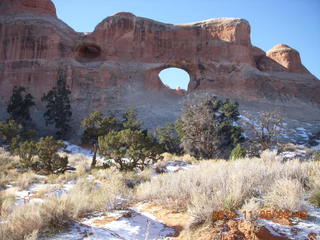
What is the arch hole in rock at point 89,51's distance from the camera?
36194 millimetres

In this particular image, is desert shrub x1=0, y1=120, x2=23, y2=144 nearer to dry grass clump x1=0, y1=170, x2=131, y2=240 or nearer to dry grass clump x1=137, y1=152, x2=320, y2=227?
dry grass clump x1=0, y1=170, x2=131, y2=240

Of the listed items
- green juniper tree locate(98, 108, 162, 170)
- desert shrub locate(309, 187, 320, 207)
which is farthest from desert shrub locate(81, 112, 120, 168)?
desert shrub locate(309, 187, 320, 207)

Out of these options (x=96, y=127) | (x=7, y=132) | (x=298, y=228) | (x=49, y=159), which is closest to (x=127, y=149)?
(x=49, y=159)

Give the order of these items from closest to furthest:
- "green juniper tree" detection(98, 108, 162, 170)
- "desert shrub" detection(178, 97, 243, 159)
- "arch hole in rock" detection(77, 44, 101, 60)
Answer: "green juniper tree" detection(98, 108, 162, 170), "desert shrub" detection(178, 97, 243, 159), "arch hole in rock" detection(77, 44, 101, 60)

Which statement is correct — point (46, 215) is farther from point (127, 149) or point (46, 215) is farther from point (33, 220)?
point (127, 149)

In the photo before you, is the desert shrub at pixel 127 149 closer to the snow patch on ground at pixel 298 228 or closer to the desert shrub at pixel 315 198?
the desert shrub at pixel 315 198

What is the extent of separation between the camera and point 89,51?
37.8 m

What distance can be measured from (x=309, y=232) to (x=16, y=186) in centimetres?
828

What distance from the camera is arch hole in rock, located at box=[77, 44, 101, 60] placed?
36.2 meters

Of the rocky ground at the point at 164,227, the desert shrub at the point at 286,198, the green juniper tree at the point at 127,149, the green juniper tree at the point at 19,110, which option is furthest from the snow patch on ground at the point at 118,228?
the green juniper tree at the point at 19,110

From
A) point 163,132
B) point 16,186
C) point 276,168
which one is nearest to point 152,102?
point 163,132

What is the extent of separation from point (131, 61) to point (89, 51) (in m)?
7.19

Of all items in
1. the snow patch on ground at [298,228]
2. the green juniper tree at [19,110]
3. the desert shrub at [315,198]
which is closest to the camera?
the snow patch on ground at [298,228]

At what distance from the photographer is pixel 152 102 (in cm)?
3241
